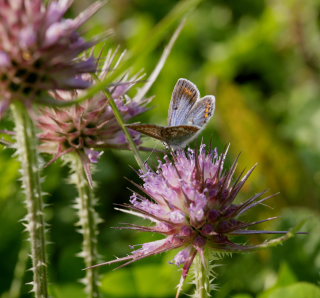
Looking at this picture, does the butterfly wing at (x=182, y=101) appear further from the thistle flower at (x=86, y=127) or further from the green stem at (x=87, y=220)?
the green stem at (x=87, y=220)

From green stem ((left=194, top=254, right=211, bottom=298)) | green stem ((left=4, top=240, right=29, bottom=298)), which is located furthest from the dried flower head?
green stem ((left=4, top=240, right=29, bottom=298))

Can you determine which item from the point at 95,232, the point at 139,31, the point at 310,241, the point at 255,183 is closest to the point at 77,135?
the point at 95,232

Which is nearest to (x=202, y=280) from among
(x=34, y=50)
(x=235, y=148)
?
(x=34, y=50)

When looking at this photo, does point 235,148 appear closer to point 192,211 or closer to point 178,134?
point 178,134

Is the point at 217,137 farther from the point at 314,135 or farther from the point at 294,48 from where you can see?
the point at 294,48

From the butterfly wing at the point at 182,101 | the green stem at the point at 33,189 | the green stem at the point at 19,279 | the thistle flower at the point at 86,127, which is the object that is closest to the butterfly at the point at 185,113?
the butterfly wing at the point at 182,101

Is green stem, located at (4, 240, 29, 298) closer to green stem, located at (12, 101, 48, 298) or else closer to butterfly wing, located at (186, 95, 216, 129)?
green stem, located at (12, 101, 48, 298)
